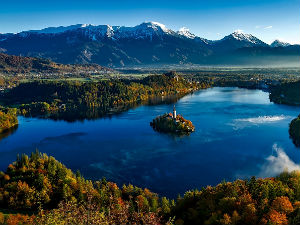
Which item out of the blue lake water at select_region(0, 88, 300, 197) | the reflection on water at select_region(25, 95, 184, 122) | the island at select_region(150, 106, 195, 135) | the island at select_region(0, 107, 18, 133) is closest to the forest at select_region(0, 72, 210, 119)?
the reflection on water at select_region(25, 95, 184, 122)

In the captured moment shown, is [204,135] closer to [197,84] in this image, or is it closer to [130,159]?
[130,159]

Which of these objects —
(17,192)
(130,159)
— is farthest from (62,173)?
(130,159)

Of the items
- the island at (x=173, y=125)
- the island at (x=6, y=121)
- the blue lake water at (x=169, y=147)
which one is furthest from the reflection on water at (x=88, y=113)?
the island at (x=173, y=125)

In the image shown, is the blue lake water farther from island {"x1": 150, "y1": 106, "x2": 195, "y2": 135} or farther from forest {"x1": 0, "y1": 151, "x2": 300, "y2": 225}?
forest {"x1": 0, "y1": 151, "x2": 300, "y2": 225}

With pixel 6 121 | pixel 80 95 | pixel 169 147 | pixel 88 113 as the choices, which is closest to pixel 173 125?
pixel 169 147

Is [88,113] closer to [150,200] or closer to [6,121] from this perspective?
[6,121]
